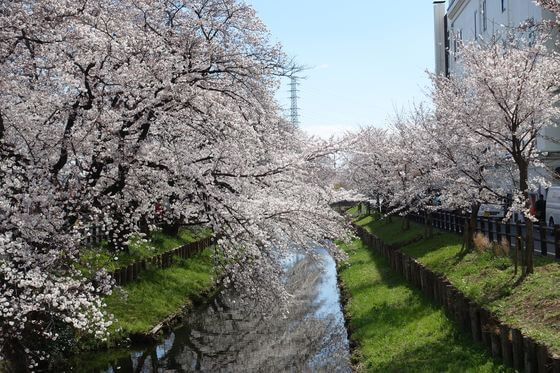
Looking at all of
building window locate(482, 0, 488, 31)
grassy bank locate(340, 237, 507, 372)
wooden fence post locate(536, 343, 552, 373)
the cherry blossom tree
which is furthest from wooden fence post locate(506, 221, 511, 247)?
building window locate(482, 0, 488, 31)

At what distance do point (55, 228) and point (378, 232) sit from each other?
104 ft

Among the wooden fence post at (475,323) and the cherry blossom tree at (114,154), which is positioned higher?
the cherry blossom tree at (114,154)

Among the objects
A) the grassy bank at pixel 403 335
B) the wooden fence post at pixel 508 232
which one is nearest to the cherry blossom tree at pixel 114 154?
the grassy bank at pixel 403 335

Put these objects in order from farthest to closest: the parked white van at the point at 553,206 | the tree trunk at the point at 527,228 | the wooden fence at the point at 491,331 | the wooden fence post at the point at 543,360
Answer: the parked white van at the point at 553,206, the tree trunk at the point at 527,228, the wooden fence at the point at 491,331, the wooden fence post at the point at 543,360

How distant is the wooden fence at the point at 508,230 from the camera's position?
15.7 m

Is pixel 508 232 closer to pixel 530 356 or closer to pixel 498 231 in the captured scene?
pixel 498 231

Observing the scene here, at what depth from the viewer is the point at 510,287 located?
1314cm

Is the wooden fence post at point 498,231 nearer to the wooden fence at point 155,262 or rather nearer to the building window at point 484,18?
the wooden fence at point 155,262

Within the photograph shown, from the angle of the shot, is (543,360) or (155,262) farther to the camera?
(155,262)

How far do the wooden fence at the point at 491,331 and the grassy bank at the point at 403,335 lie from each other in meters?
0.21

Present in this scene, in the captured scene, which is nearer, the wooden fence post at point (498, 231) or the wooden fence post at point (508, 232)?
the wooden fence post at point (508, 232)

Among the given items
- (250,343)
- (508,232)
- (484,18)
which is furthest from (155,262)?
(484,18)

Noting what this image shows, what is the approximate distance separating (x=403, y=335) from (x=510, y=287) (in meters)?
2.67

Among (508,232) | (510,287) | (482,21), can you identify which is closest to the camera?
(510,287)
